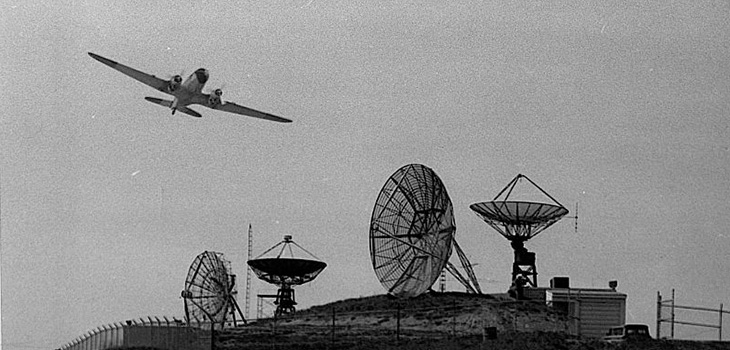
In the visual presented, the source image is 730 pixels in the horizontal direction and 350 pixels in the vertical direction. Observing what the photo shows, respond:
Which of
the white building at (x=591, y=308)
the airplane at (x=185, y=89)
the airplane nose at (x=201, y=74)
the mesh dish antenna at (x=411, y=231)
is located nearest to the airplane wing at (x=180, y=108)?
the airplane at (x=185, y=89)

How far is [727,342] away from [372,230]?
22.0m

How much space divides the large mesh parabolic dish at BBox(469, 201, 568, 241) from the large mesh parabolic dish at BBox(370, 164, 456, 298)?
220 inches

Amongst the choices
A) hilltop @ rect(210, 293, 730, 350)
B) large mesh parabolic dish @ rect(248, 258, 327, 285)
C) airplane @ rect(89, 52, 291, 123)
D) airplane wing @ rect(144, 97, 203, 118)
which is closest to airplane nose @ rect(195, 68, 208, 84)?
airplane @ rect(89, 52, 291, 123)

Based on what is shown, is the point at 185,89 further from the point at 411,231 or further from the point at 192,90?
the point at 411,231

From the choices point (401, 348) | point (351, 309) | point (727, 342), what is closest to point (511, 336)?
point (401, 348)

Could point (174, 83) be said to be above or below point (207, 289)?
above

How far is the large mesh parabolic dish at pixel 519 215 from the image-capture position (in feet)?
240

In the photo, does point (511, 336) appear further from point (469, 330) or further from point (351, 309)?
point (351, 309)

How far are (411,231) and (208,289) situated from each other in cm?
2020

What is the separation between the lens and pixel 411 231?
6975 centimetres

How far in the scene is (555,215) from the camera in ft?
241

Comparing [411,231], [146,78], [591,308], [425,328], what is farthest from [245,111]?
[591,308]

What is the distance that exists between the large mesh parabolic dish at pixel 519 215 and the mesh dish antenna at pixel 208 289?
741 inches

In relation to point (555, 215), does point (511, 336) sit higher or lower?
lower
